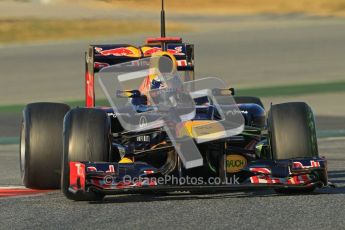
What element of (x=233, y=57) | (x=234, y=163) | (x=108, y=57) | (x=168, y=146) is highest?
(x=108, y=57)

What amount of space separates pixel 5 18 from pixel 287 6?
11280mm

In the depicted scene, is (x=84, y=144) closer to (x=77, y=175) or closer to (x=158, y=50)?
(x=77, y=175)

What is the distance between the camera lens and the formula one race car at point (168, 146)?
973 cm

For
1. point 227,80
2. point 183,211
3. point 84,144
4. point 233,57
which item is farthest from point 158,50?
point 233,57

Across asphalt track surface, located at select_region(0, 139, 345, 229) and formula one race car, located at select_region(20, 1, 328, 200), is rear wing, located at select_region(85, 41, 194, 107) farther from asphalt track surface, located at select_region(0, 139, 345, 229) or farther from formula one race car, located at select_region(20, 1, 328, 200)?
asphalt track surface, located at select_region(0, 139, 345, 229)

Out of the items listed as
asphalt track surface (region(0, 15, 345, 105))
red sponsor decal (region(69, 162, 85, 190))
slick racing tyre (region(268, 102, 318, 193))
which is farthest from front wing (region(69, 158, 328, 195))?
asphalt track surface (region(0, 15, 345, 105))

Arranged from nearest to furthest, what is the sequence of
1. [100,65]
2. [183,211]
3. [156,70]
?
1. [183,211]
2. [156,70]
3. [100,65]

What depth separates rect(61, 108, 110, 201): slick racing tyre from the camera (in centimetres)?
986

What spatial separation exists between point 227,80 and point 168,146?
61.3ft

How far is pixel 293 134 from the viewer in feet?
33.7

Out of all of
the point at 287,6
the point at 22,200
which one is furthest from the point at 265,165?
the point at 287,6

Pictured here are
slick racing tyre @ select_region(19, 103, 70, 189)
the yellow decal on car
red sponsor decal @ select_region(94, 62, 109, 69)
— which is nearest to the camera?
the yellow decal on car

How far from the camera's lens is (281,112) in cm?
1034

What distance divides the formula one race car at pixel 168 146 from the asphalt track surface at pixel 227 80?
173 millimetres
